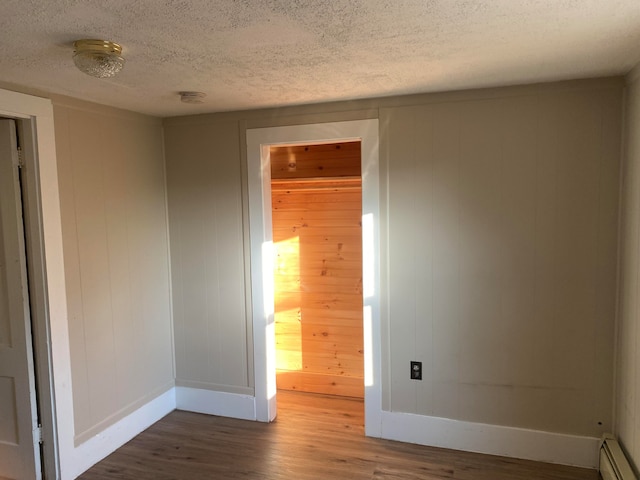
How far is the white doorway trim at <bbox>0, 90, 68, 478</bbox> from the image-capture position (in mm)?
2393

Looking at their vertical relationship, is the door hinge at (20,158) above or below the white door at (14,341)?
above

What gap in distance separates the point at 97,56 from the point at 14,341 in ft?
5.42

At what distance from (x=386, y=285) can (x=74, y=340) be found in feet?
5.96

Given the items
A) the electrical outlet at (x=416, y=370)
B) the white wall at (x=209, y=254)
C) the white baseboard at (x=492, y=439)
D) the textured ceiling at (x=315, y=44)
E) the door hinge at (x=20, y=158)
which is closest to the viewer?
the textured ceiling at (x=315, y=44)

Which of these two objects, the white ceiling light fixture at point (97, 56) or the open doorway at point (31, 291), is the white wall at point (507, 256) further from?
the open doorway at point (31, 291)

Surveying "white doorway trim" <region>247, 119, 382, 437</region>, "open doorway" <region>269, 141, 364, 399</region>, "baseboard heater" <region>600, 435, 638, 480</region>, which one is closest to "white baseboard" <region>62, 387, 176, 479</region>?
"white doorway trim" <region>247, 119, 382, 437</region>

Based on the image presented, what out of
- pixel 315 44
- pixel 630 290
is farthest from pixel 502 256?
pixel 315 44

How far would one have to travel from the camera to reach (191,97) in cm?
261

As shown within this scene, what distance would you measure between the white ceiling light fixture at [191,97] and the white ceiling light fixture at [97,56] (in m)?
0.78

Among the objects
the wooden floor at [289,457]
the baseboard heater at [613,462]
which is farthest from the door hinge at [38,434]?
the baseboard heater at [613,462]

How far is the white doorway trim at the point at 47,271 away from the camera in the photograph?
94.2 inches

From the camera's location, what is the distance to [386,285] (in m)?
2.90

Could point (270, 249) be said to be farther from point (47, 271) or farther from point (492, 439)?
point (492, 439)

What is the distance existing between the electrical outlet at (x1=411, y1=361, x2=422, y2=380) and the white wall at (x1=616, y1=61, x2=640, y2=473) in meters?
1.03
